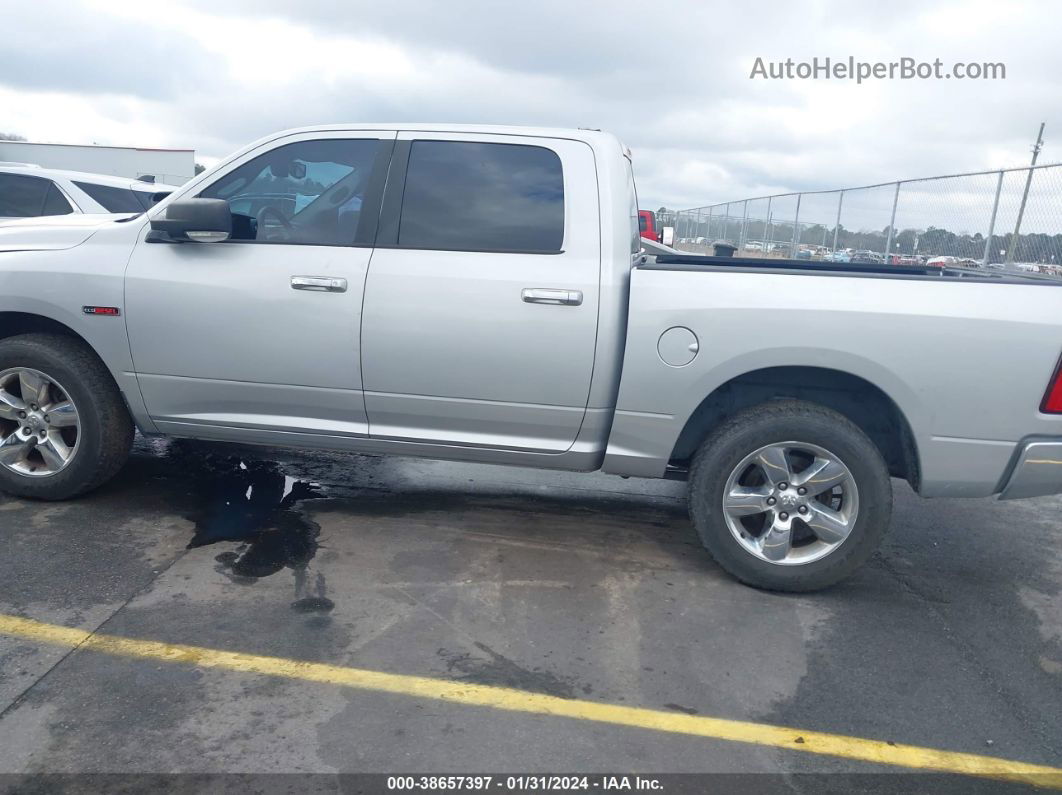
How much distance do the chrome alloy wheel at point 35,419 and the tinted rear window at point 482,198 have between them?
1978 mm

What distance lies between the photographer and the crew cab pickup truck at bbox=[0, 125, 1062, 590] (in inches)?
144

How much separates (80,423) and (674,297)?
3.02m

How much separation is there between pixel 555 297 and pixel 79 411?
249cm

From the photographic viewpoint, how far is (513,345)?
3895 millimetres

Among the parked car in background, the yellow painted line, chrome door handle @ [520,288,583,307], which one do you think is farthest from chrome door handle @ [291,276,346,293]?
the parked car in background

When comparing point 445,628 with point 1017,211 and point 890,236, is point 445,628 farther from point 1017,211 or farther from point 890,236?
point 890,236

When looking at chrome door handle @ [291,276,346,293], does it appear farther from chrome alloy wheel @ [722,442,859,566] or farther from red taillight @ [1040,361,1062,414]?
red taillight @ [1040,361,1062,414]

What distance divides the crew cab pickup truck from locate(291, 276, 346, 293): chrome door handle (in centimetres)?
1

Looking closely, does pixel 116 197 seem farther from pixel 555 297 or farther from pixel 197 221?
pixel 555 297

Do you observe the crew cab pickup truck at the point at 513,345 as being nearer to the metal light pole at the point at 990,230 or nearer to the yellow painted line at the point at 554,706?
the yellow painted line at the point at 554,706

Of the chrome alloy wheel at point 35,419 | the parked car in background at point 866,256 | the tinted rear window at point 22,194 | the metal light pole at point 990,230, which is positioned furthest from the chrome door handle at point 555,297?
the parked car in background at point 866,256

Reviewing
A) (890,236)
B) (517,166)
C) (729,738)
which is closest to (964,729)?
(729,738)

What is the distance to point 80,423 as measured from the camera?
436 cm

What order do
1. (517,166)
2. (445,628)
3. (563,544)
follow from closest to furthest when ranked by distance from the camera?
(445,628) < (517,166) < (563,544)
